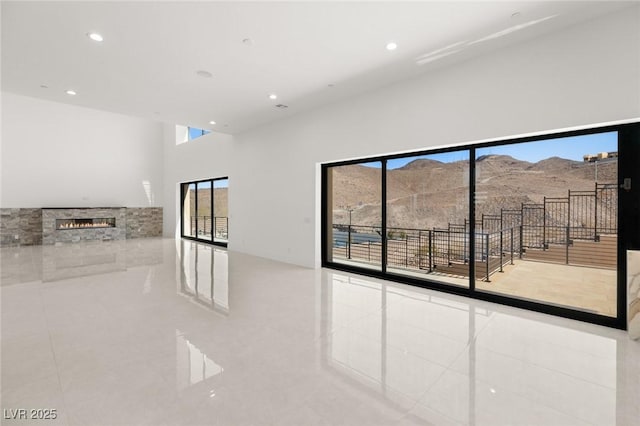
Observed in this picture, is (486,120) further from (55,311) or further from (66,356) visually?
(55,311)

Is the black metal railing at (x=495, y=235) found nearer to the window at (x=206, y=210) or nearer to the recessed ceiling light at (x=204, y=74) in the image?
the recessed ceiling light at (x=204, y=74)

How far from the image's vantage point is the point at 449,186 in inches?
169

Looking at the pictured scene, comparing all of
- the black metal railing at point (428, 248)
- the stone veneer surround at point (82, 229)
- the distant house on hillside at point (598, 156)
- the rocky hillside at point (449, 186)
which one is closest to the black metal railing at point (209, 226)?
the stone veneer surround at point (82, 229)

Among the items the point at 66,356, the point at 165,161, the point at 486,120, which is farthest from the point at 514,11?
the point at 165,161

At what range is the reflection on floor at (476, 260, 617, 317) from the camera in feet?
10.8

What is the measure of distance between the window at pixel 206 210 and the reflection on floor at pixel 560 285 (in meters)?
7.14

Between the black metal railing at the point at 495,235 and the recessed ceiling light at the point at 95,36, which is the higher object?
the recessed ceiling light at the point at 95,36

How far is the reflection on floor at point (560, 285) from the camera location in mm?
3289

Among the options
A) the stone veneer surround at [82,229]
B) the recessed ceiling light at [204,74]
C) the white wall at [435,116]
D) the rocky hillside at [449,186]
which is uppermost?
the recessed ceiling light at [204,74]

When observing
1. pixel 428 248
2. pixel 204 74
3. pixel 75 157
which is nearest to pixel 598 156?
pixel 428 248

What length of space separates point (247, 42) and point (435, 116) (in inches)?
103

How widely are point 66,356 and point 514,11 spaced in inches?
201

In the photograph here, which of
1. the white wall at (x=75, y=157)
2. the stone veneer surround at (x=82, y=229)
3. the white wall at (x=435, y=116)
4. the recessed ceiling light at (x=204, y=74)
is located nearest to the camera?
the white wall at (x=435, y=116)

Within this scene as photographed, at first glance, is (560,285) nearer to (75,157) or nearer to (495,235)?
(495,235)
